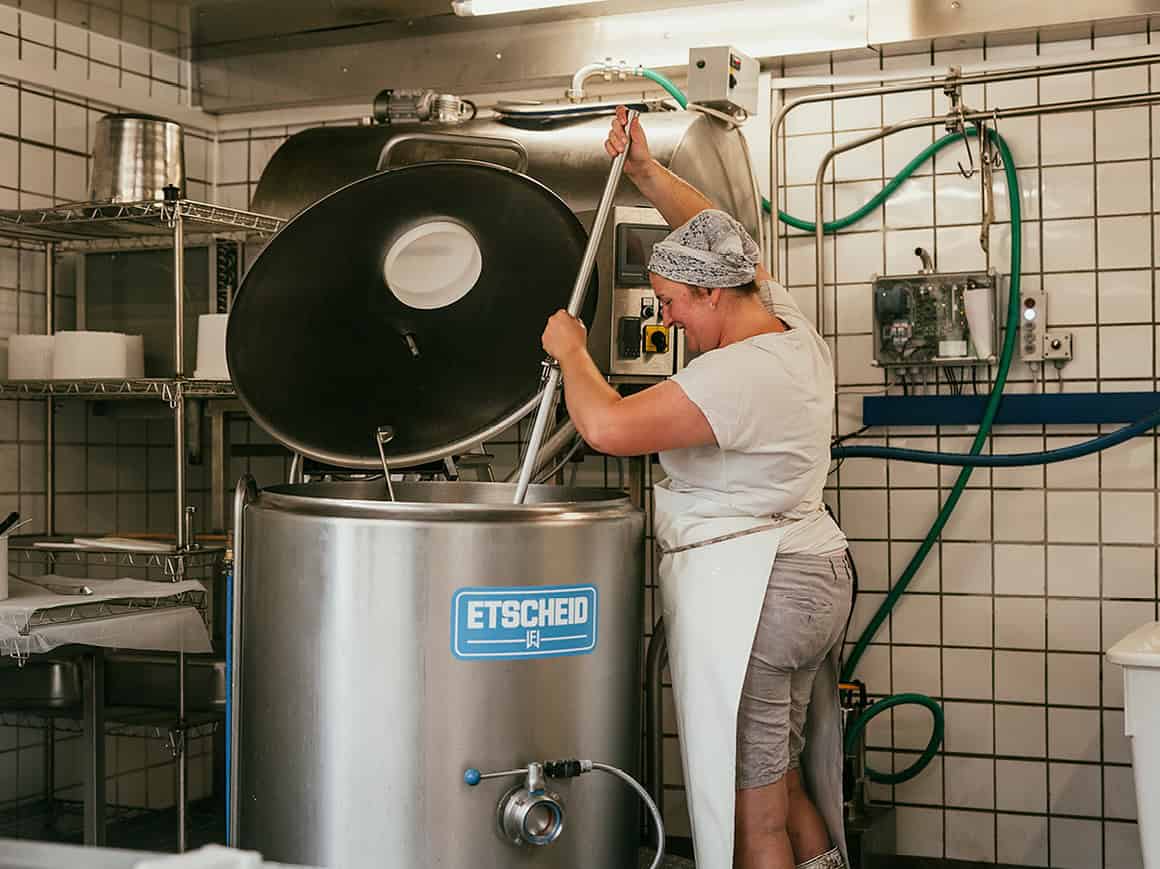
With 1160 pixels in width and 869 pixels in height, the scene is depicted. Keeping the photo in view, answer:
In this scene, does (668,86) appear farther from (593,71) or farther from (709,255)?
(709,255)

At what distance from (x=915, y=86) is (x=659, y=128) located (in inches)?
26.4

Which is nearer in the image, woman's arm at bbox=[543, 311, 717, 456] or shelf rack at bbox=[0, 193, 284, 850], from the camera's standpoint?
woman's arm at bbox=[543, 311, 717, 456]

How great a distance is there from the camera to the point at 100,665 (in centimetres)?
288

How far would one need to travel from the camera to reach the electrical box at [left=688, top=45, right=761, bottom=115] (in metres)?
3.13

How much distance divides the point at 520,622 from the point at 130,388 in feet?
4.96

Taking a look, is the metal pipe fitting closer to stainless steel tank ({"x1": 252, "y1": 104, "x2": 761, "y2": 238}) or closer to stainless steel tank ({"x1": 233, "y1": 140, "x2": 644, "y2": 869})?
stainless steel tank ({"x1": 252, "y1": 104, "x2": 761, "y2": 238})

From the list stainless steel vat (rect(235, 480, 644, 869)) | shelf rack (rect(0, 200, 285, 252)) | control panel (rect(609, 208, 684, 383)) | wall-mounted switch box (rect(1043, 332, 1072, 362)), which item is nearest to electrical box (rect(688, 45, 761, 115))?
control panel (rect(609, 208, 684, 383))

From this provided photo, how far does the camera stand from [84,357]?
10.6 feet

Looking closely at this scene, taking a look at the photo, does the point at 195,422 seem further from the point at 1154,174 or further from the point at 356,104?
the point at 1154,174

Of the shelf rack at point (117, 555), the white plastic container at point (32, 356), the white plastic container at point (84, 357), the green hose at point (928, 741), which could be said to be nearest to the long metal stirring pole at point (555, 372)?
the shelf rack at point (117, 555)

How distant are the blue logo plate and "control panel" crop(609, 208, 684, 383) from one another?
93cm

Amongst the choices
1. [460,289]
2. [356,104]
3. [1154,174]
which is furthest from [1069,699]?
[356,104]

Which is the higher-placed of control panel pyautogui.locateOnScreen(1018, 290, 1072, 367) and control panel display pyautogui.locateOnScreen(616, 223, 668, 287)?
control panel display pyautogui.locateOnScreen(616, 223, 668, 287)

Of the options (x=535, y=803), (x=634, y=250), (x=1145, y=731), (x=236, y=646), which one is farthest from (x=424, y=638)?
(x=1145, y=731)
